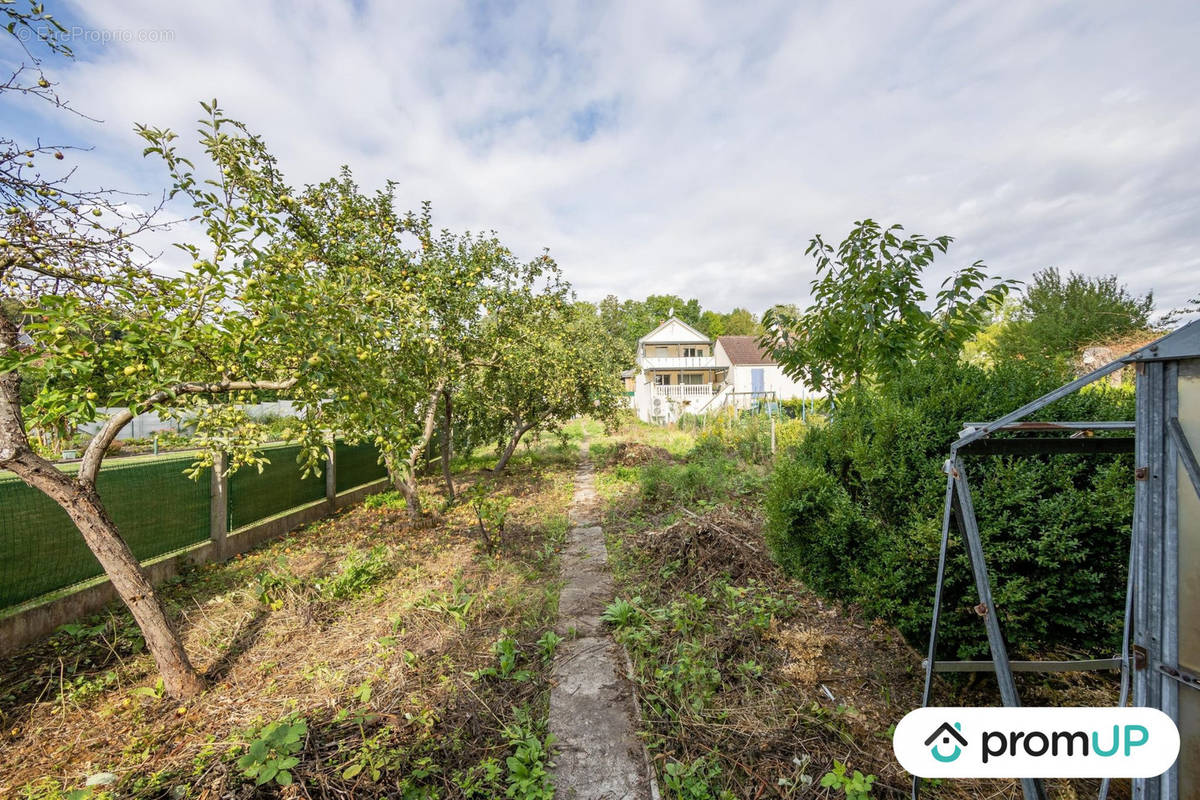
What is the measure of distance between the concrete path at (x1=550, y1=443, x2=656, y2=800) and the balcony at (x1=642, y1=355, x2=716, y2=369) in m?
34.0

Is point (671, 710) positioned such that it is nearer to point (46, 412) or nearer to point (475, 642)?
point (475, 642)

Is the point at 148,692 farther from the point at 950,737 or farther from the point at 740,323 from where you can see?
Answer: the point at 740,323

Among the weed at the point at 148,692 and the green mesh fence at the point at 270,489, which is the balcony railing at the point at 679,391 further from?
the weed at the point at 148,692

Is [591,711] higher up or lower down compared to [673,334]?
lower down

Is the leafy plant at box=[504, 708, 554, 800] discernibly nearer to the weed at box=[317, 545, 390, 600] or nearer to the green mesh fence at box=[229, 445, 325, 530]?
the weed at box=[317, 545, 390, 600]

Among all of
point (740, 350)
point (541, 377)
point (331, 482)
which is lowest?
point (331, 482)

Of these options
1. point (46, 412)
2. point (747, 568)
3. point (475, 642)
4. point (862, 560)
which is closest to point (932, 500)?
point (862, 560)

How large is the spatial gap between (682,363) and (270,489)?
3425 centimetres

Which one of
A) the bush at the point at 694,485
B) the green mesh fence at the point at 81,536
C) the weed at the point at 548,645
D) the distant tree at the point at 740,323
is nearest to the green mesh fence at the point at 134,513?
the green mesh fence at the point at 81,536

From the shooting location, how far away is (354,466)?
353 inches

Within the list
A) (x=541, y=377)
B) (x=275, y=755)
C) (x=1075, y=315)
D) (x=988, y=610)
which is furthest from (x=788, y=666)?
(x=1075, y=315)

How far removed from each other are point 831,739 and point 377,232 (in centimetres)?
737

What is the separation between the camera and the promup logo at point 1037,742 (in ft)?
3.91

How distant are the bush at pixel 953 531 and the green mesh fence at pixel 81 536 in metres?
6.14
